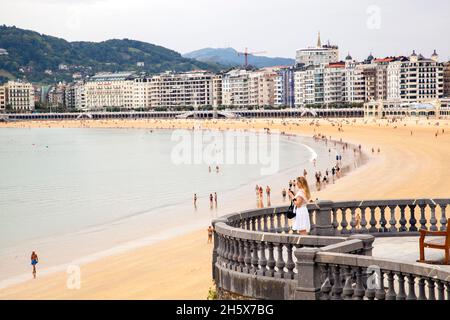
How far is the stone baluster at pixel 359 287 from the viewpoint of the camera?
957 cm

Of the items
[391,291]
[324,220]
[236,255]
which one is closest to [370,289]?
[391,291]

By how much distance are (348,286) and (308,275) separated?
50 centimetres

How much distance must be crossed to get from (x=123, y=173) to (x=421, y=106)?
111 m

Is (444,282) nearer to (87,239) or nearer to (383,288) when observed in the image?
(383,288)

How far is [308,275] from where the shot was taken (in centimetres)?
992

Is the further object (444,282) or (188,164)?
(188,164)

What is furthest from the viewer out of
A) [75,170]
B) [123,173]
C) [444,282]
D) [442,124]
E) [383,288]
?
[442,124]

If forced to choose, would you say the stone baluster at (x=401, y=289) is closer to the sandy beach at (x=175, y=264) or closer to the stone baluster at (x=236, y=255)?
the stone baluster at (x=236, y=255)

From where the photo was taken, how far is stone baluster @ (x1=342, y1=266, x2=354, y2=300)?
963 centimetres

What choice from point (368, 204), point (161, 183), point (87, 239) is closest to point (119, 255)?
point (87, 239)

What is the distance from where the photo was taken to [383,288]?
946 cm

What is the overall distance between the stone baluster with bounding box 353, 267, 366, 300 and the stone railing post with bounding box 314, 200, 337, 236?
471 cm

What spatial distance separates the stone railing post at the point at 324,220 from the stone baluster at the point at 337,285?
4.54m

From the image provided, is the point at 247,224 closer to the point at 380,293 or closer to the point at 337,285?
the point at 337,285
